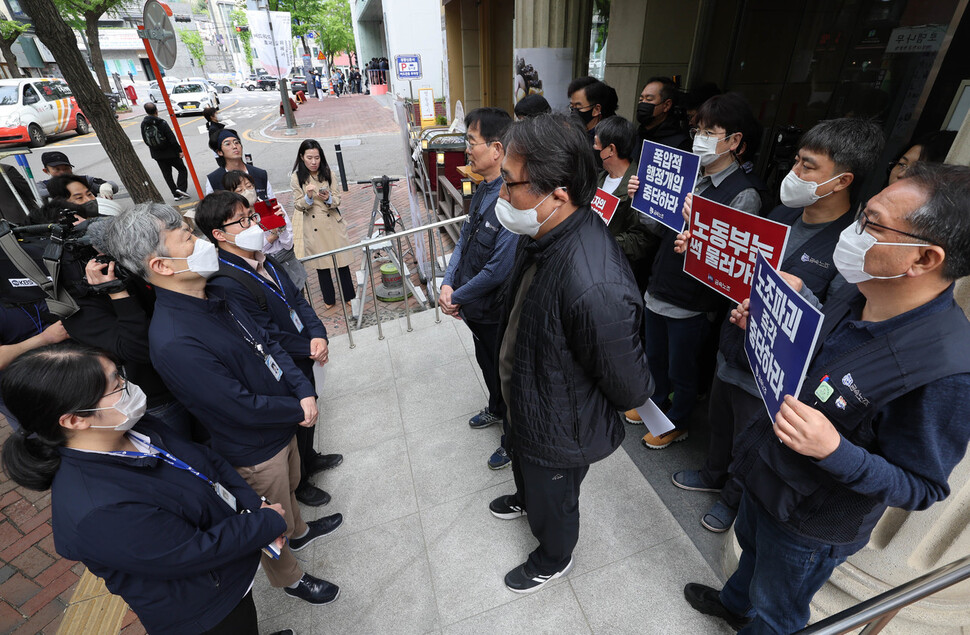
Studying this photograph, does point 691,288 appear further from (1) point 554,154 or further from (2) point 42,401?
(2) point 42,401

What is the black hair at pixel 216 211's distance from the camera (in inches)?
99.6

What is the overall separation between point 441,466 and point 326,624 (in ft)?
3.69

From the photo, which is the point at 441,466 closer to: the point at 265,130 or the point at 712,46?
the point at 712,46

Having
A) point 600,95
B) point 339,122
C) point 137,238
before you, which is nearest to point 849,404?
point 137,238

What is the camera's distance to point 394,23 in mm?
21609

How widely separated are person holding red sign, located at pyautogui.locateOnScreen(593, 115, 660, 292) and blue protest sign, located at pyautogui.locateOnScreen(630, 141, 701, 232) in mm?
206

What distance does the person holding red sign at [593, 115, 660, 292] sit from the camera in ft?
9.82

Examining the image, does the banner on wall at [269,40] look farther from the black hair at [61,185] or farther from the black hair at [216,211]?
the black hair at [216,211]

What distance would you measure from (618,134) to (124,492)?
9.98 feet

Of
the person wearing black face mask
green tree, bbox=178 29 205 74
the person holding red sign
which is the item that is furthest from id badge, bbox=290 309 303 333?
green tree, bbox=178 29 205 74

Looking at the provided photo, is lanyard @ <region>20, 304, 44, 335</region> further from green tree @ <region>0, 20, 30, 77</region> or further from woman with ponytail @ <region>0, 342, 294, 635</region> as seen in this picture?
green tree @ <region>0, 20, 30, 77</region>

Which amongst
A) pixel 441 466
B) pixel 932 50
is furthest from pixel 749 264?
pixel 932 50

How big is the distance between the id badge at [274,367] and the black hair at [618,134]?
7.86 feet

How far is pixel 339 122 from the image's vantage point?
22.5 metres
